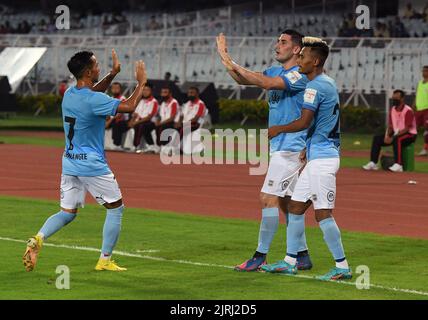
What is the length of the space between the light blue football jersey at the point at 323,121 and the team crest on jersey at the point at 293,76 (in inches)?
15.9

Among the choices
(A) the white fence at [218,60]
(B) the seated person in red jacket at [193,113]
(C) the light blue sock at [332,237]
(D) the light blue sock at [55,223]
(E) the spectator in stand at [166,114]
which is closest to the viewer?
(C) the light blue sock at [332,237]

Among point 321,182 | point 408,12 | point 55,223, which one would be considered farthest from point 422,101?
point 55,223

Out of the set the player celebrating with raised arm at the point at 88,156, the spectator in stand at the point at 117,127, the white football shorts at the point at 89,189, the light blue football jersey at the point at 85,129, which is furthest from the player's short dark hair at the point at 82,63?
the spectator in stand at the point at 117,127

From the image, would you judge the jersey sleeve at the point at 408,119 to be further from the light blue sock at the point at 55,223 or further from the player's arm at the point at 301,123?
the light blue sock at the point at 55,223

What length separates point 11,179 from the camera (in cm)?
2231

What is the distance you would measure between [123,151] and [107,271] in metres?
18.8

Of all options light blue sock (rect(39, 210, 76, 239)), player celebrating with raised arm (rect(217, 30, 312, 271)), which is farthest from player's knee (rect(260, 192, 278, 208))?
light blue sock (rect(39, 210, 76, 239))

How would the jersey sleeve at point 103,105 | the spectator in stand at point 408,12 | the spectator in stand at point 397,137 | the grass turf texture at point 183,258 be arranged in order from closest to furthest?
the grass turf texture at point 183,258
the jersey sleeve at point 103,105
the spectator in stand at point 397,137
the spectator in stand at point 408,12

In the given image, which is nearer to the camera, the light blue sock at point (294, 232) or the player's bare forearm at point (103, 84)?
the light blue sock at point (294, 232)

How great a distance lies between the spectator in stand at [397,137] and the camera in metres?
25.5

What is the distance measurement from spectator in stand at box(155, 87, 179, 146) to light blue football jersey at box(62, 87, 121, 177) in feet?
59.3

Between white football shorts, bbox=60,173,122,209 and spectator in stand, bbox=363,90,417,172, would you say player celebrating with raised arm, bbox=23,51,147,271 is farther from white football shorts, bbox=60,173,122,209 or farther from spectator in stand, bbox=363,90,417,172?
spectator in stand, bbox=363,90,417,172

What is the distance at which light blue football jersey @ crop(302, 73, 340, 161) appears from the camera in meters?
11.7

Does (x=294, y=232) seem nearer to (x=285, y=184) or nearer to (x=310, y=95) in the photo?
(x=285, y=184)
